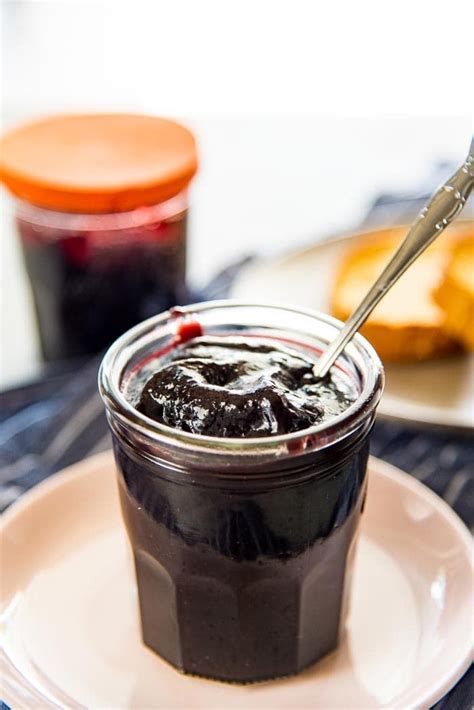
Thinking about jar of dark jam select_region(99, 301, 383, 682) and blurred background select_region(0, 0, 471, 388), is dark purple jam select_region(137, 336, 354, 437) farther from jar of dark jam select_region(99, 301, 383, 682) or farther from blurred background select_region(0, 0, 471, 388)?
blurred background select_region(0, 0, 471, 388)

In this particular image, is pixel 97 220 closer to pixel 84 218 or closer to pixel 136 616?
pixel 84 218

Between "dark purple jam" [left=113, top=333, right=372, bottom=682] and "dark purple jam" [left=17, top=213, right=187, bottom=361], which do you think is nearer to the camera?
"dark purple jam" [left=113, top=333, right=372, bottom=682]

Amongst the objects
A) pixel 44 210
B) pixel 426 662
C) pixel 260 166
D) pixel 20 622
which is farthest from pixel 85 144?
pixel 426 662

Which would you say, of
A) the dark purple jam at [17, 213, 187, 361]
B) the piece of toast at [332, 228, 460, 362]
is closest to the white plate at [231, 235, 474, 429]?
the piece of toast at [332, 228, 460, 362]

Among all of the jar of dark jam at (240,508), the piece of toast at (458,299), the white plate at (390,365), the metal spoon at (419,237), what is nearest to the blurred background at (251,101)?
the white plate at (390,365)

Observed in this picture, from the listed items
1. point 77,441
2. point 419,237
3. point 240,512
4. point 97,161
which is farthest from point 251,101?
point 240,512

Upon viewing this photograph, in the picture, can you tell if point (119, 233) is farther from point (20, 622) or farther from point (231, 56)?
point (231, 56)
